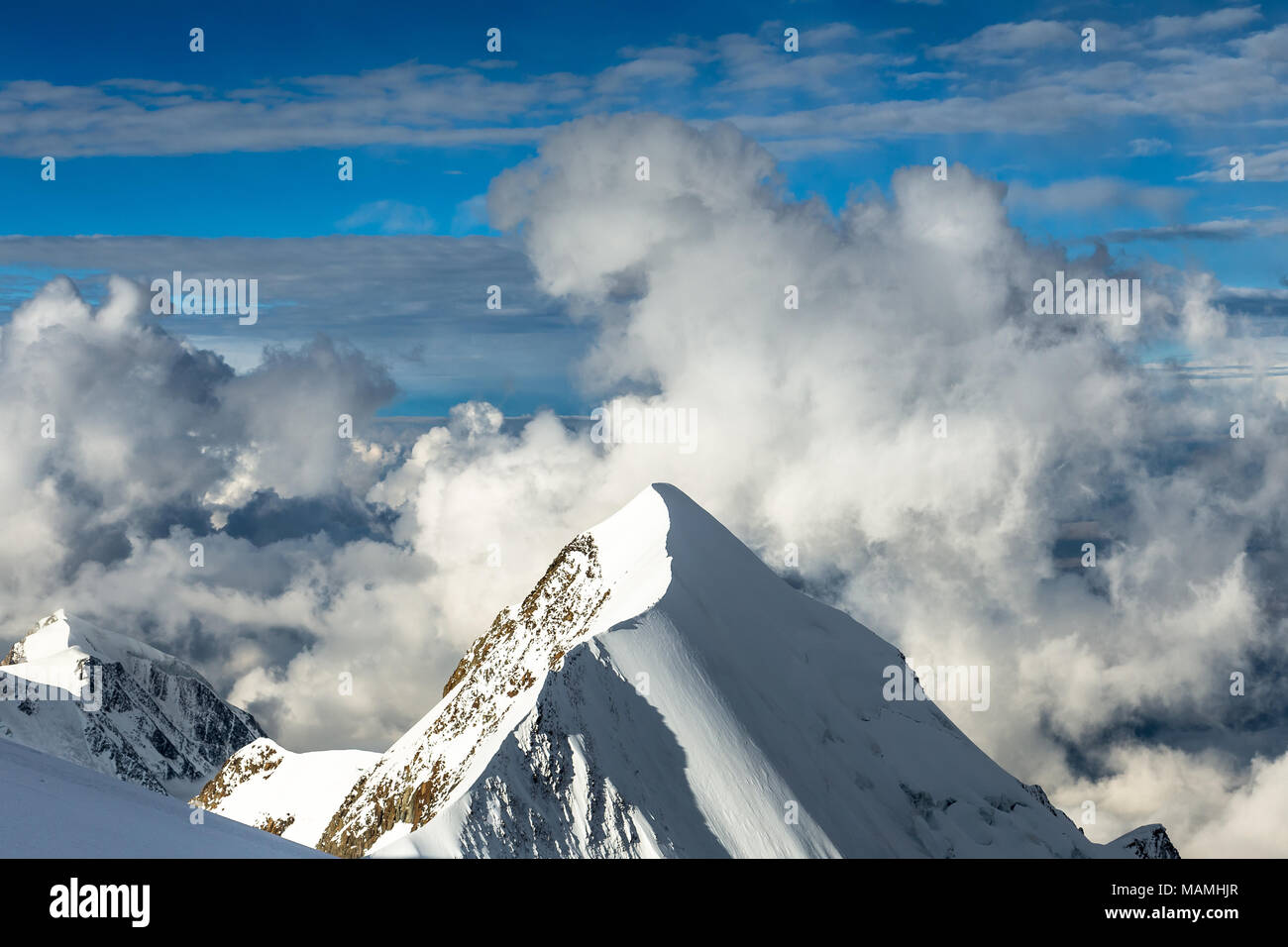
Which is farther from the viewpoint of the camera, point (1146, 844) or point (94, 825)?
point (1146, 844)

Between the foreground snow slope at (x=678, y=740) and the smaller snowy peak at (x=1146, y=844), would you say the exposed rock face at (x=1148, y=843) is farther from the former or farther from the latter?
the foreground snow slope at (x=678, y=740)

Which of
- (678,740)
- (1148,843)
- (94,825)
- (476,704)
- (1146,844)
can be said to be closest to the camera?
(94,825)

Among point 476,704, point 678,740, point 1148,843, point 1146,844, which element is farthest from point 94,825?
point 1148,843

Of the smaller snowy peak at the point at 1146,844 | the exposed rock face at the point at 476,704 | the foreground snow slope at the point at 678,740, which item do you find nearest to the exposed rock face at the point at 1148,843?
the smaller snowy peak at the point at 1146,844

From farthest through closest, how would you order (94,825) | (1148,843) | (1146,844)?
(1148,843), (1146,844), (94,825)

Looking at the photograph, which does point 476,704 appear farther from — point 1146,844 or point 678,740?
point 1146,844

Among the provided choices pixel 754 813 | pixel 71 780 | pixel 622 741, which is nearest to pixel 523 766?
pixel 622 741

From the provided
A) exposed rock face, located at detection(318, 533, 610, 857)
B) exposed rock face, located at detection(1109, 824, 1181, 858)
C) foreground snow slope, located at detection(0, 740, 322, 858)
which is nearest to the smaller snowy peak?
exposed rock face, located at detection(1109, 824, 1181, 858)
